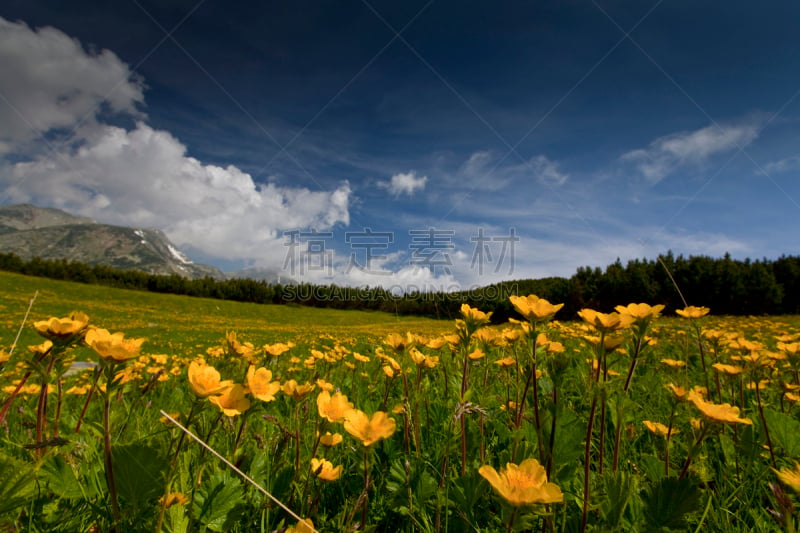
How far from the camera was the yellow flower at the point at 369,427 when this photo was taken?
1.17m

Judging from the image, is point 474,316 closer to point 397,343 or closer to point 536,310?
point 536,310

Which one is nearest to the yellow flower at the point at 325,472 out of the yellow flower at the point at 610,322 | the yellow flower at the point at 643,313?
the yellow flower at the point at 610,322

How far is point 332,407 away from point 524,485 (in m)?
0.77

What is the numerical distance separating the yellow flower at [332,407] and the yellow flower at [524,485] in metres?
0.62

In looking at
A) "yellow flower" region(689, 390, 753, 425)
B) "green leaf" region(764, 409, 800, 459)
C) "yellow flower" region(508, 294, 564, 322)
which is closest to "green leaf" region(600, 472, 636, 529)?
"yellow flower" region(689, 390, 753, 425)

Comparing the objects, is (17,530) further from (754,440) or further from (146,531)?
(754,440)

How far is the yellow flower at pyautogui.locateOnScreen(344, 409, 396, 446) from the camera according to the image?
3.85 ft

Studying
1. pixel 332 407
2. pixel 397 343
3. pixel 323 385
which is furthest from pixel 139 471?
pixel 397 343

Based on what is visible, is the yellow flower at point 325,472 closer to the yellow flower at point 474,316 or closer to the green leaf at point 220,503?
the green leaf at point 220,503

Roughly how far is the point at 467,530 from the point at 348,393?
2.17 metres

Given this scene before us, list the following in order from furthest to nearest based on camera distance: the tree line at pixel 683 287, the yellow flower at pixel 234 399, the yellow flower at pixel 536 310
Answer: the tree line at pixel 683 287 → the yellow flower at pixel 536 310 → the yellow flower at pixel 234 399

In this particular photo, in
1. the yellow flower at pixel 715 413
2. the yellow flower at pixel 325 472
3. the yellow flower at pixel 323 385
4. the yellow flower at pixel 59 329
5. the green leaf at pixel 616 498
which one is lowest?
the yellow flower at pixel 325 472

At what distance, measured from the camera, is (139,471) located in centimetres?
108

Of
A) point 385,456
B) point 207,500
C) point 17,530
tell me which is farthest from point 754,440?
point 17,530
